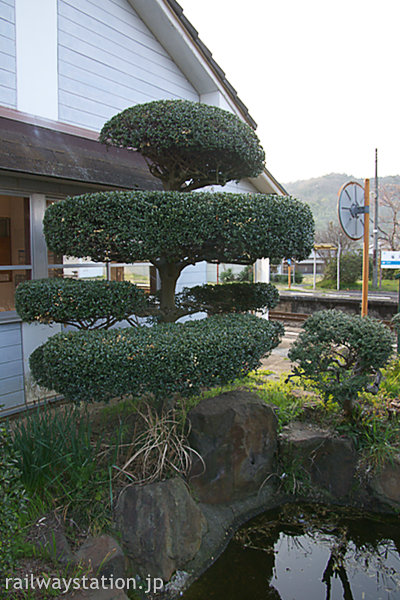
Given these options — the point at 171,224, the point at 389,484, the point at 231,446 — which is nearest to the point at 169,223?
the point at 171,224

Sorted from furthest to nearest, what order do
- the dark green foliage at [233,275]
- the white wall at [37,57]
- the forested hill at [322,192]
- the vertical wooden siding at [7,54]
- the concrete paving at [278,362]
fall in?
the forested hill at [322,192]
the dark green foliage at [233,275]
the concrete paving at [278,362]
the white wall at [37,57]
the vertical wooden siding at [7,54]

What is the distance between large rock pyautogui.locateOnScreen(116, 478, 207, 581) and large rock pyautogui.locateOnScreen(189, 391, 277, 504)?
0.46m

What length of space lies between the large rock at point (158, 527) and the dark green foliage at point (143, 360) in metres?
0.78

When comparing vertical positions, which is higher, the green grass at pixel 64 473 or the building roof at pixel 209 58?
the building roof at pixel 209 58

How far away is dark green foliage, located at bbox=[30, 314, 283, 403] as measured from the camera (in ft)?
10.6

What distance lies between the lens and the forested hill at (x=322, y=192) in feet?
264

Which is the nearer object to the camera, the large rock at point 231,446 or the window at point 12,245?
the large rock at point 231,446

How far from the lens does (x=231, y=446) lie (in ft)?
13.1

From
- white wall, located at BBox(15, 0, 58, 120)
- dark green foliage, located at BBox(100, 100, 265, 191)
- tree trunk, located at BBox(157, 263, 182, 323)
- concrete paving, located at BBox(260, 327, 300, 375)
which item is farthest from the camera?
concrete paving, located at BBox(260, 327, 300, 375)

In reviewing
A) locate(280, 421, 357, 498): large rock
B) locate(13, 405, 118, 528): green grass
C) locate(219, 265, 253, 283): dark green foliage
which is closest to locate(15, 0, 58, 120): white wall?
locate(13, 405, 118, 528): green grass

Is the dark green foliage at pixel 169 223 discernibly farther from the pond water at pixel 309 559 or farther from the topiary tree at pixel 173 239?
the pond water at pixel 309 559

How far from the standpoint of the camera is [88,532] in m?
3.06

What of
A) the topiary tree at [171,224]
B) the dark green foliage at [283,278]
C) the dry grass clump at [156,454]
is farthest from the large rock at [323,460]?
the dark green foliage at [283,278]

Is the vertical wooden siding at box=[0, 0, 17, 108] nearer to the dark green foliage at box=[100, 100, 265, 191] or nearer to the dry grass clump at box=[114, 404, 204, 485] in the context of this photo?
the dark green foliage at box=[100, 100, 265, 191]
